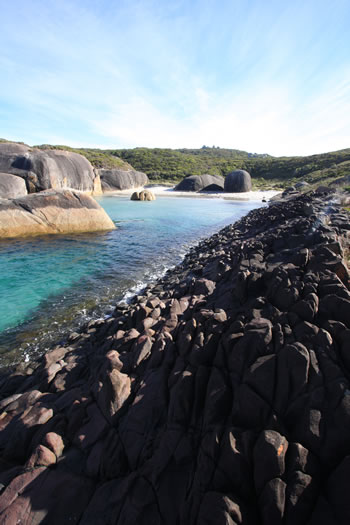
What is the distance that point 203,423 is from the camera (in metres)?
3.75

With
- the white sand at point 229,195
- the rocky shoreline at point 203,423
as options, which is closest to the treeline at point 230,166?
the white sand at point 229,195

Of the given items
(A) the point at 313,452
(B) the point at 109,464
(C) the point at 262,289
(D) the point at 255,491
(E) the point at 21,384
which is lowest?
(E) the point at 21,384

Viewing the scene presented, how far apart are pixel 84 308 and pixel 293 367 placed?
805 centimetres

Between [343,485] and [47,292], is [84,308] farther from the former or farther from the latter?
[343,485]

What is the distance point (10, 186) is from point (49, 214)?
10.4 meters

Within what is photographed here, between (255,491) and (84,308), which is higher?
(255,491)

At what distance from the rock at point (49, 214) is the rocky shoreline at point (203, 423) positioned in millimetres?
15399

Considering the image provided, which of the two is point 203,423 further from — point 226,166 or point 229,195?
point 226,166

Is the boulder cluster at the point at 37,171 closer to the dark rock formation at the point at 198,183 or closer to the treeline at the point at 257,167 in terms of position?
the dark rock formation at the point at 198,183

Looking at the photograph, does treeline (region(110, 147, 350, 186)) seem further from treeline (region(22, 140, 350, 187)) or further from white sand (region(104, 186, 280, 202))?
white sand (region(104, 186, 280, 202))

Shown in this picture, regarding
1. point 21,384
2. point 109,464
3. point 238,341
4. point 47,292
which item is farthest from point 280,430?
point 47,292

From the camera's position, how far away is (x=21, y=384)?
625 centimetres

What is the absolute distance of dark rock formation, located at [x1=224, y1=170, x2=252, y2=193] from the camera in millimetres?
62125

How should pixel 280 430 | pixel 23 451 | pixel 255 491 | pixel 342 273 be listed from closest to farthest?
pixel 255 491, pixel 280 430, pixel 23 451, pixel 342 273
